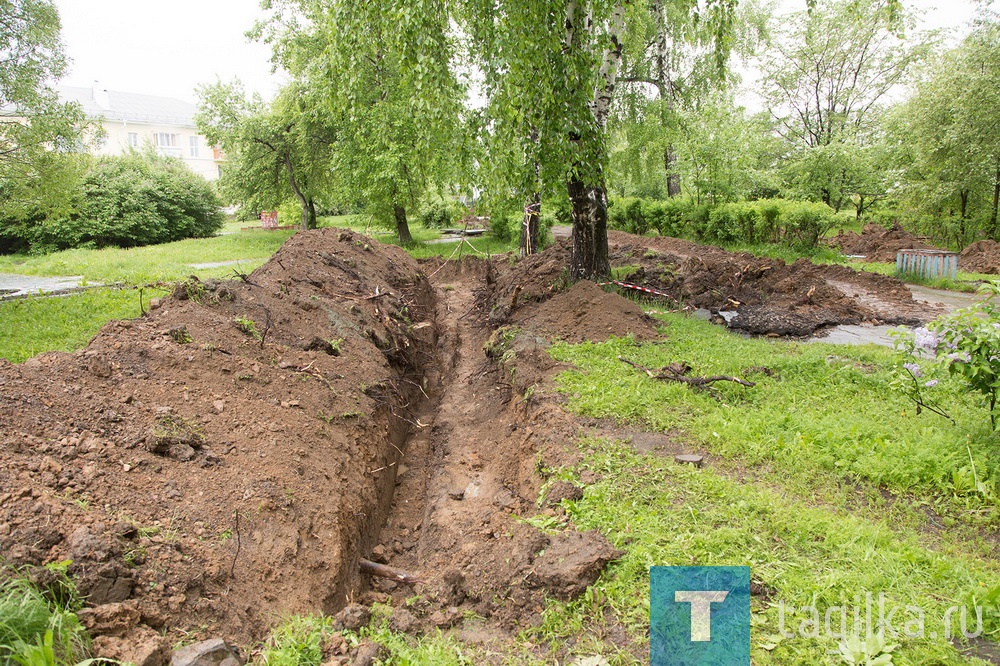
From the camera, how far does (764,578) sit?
311cm

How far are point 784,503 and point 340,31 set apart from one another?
6.36 m

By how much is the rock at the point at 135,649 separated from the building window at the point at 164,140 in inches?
2432

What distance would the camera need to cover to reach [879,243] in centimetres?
1744

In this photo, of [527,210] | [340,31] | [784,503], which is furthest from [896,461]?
[527,210]

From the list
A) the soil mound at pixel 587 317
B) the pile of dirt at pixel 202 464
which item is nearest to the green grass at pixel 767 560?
the pile of dirt at pixel 202 464

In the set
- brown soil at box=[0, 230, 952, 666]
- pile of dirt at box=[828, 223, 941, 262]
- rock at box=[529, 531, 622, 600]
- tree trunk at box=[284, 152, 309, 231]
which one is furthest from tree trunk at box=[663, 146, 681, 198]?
rock at box=[529, 531, 622, 600]

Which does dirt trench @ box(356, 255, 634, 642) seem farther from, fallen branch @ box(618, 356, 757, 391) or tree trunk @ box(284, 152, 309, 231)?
tree trunk @ box(284, 152, 309, 231)

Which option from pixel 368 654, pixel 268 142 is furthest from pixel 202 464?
pixel 268 142

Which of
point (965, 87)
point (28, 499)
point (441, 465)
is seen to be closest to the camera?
point (28, 499)

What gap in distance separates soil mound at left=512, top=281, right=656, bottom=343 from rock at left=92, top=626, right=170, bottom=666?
18.9 ft

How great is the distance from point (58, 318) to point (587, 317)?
7.46 meters

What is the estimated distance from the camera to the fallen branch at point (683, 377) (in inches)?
228

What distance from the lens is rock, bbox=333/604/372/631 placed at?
121 inches

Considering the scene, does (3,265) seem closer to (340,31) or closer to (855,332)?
(340,31)
